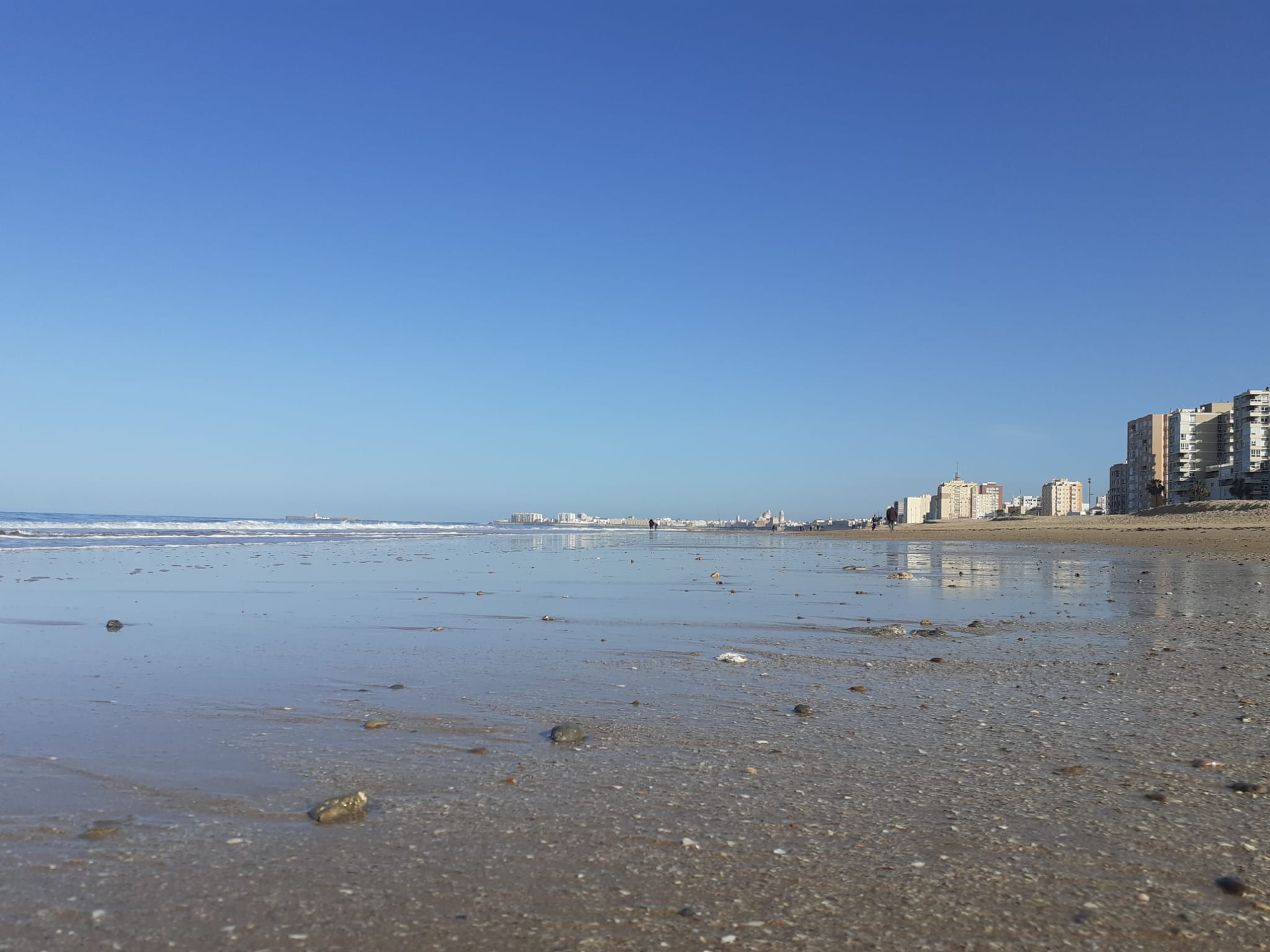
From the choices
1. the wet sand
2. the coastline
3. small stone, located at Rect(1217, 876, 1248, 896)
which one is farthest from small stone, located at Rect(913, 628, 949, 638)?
the coastline

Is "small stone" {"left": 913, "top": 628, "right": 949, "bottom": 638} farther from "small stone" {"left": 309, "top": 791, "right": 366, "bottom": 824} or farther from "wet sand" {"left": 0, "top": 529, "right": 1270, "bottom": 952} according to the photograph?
"small stone" {"left": 309, "top": 791, "right": 366, "bottom": 824}

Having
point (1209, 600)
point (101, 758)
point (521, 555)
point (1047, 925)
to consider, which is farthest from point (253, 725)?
point (521, 555)

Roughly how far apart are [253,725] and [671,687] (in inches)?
109

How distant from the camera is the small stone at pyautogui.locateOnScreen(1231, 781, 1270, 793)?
12.4ft

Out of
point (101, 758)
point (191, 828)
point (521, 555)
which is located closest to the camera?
point (191, 828)

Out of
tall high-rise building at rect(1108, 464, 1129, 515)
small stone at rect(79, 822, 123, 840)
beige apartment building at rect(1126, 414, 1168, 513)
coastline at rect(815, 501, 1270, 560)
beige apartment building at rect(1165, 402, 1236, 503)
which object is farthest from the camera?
tall high-rise building at rect(1108, 464, 1129, 515)

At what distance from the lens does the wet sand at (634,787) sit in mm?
2676

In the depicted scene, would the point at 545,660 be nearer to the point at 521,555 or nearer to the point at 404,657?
the point at 404,657

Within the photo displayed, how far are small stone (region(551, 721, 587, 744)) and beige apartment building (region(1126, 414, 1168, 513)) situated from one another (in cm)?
17097

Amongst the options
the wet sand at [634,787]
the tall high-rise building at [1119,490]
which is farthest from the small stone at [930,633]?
the tall high-rise building at [1119,490]

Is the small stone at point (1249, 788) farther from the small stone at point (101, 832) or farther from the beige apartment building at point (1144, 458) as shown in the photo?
the beige apartment building at point (1144, 458)

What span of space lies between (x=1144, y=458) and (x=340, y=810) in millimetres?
Answer: 182694

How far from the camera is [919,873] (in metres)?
2.98

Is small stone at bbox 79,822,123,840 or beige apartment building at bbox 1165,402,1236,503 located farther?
beige apartment building at bbox 1165,402,1236,503
